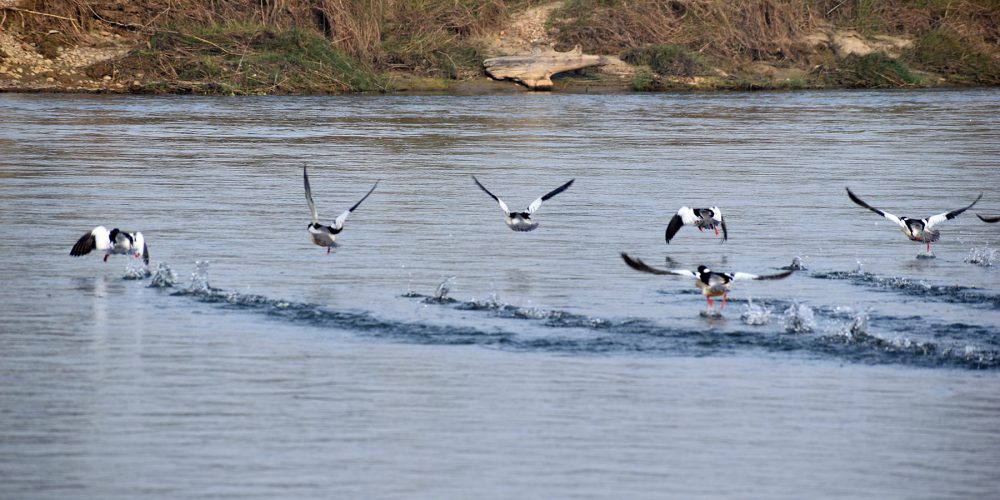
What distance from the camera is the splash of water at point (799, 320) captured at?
35.6 ft

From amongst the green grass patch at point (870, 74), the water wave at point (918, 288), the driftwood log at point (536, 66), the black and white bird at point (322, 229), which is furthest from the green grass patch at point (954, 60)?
the black and white bird at point (322, 229)

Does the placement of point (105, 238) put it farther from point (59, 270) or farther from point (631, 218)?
point (631, 218)

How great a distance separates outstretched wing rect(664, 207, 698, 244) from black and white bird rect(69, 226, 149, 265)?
5.44 m

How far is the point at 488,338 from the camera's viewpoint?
10.7 m

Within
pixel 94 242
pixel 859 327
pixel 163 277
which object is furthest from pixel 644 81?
pixel 859 327

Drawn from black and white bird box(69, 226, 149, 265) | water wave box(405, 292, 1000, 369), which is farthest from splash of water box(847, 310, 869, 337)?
black and white bird box(69, 226, 149, 265)

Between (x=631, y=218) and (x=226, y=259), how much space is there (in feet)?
17.7

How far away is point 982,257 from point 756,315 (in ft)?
13.2

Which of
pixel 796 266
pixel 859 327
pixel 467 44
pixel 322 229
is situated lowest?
pixel 859 327

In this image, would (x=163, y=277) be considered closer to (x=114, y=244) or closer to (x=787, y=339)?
(x=114, y=244)

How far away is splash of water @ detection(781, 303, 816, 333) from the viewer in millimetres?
10859

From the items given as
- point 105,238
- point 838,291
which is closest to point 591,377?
point 838,291

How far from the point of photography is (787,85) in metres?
43.8

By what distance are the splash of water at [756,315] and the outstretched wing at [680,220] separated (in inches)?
125
